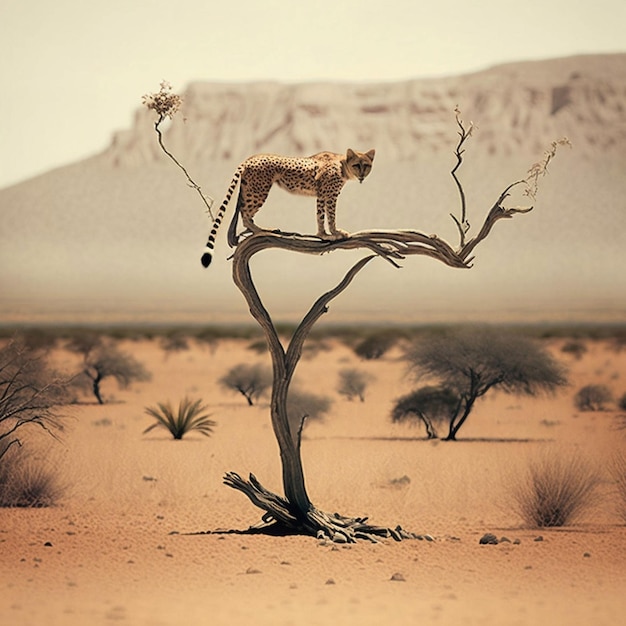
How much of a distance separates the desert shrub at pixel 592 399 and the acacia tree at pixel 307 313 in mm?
20589

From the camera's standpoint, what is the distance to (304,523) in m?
13.3

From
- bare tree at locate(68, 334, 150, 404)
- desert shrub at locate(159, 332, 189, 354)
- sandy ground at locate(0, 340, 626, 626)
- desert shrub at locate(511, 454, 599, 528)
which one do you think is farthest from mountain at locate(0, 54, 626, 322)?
desert shrub at locate(511, 454, 599, 528)

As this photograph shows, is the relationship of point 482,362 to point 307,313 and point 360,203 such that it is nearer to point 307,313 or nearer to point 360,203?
point 307,313

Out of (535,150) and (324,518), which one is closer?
(324,518)

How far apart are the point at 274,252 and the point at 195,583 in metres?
111

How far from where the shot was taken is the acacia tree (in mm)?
12758

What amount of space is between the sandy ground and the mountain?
70.0 m

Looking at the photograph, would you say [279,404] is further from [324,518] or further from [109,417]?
[109,417]

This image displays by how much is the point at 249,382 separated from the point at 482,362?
11233 mm

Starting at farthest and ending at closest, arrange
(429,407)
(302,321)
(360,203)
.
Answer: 1. (360,203)
2. (429,407)
3. (302,321)

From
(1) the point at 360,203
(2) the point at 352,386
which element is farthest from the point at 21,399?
(1) the point at 360,203

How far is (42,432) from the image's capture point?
2364 cm

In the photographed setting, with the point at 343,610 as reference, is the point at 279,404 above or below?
above

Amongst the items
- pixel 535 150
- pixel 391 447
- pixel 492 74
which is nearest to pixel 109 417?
pixel 391 447
